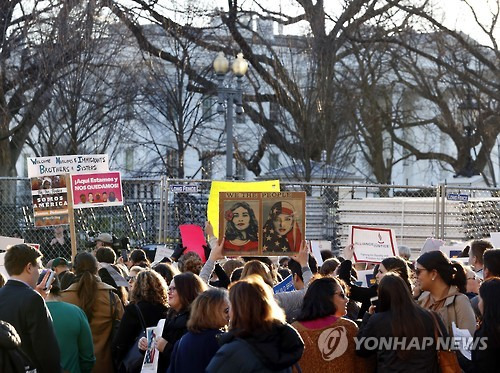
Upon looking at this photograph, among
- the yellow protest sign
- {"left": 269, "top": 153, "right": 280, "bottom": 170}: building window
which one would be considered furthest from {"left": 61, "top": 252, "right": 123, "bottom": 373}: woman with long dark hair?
{"left": 269, "top": 153, "right": 280, "bottom": 170}: building window

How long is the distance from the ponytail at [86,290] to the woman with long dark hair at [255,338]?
3.27 metres

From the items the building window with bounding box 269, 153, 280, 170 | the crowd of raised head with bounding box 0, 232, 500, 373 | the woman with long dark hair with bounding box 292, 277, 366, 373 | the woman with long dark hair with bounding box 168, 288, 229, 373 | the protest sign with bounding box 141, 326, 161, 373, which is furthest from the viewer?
the building window with bounding box 269, 153, 280, 170

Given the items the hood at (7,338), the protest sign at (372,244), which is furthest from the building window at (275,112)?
the hood at (7,338)

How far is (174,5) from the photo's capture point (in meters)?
32.1

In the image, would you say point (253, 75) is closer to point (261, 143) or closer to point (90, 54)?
point (261, 143)

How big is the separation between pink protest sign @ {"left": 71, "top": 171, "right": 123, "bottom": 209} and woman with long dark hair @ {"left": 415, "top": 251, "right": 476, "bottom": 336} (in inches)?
315

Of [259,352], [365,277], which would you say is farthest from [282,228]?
[259,352]

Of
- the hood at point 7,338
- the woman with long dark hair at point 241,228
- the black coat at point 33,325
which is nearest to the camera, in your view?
the hood at point 7,338

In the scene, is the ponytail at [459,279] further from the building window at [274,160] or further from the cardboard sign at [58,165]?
the building window at [274,160]

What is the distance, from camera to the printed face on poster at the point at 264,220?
984 cm

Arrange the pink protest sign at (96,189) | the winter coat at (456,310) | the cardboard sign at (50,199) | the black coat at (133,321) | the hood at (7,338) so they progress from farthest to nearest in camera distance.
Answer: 1. the pink protest sign at (96,189)
2. the cardboard sign at (50,199)
3. the black coat at (133,321)
4. the winter coat at (456,310)
5. the hood at (7,338)

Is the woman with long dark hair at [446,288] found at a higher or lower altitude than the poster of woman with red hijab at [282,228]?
lower

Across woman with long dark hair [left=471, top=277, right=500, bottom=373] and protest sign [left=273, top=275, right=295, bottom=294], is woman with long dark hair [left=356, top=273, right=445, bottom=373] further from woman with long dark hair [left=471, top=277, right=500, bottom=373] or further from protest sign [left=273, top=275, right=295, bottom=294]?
protest sign [left=273, top=275, right=295, bottom=294]

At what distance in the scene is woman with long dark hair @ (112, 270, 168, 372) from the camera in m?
8.30
